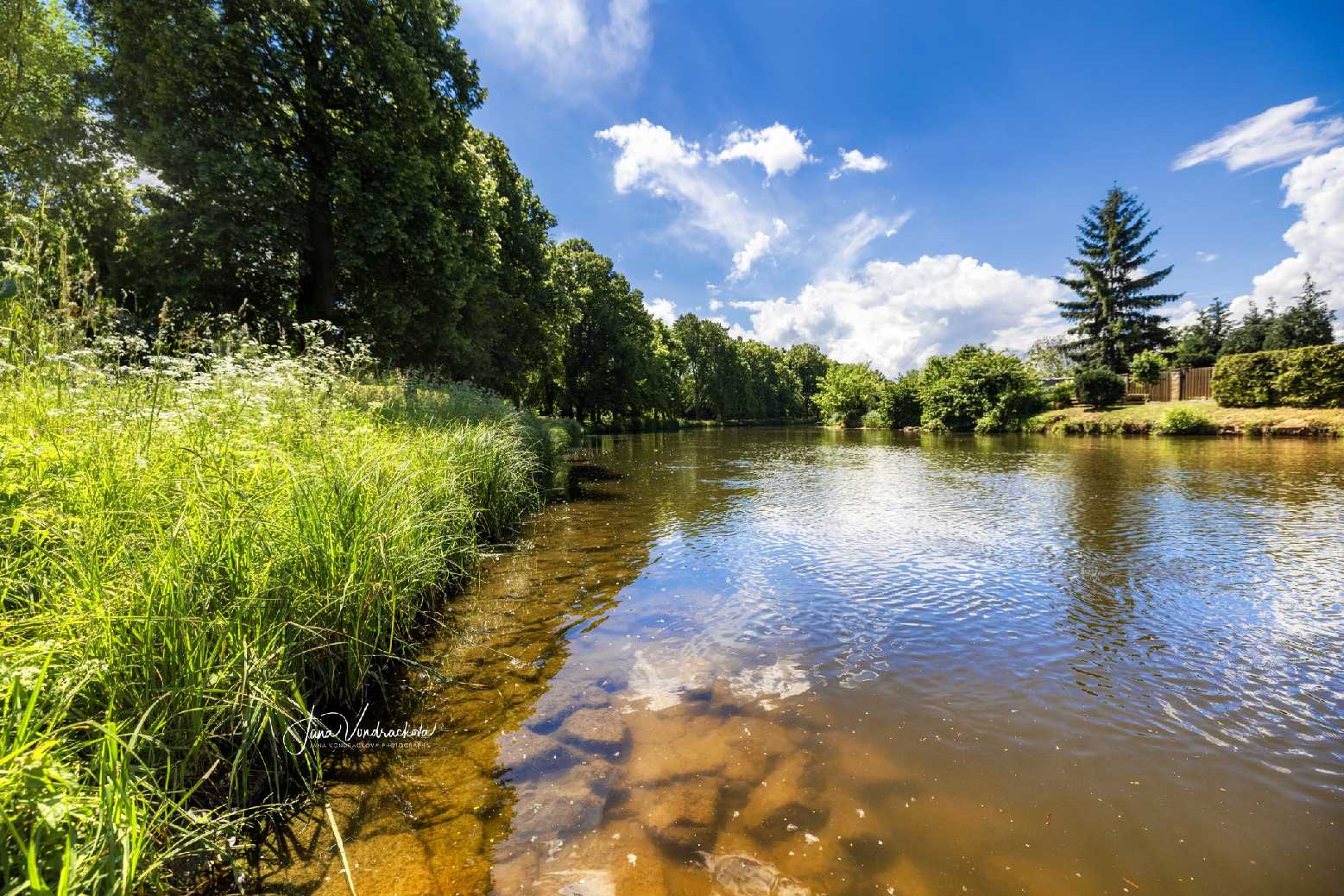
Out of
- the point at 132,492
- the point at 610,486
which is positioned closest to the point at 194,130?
the point at 610,486

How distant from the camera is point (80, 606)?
2.22 metres

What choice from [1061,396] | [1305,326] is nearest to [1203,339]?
[1305,326]

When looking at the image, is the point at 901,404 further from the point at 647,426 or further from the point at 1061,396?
the point at 647,426

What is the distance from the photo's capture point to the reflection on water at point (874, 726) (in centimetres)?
247

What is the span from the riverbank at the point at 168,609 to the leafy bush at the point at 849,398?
2411 inches

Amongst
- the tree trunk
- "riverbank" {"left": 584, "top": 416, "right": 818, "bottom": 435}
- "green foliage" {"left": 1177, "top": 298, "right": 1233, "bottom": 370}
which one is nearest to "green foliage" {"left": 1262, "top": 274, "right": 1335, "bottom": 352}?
"green foliage" {"left": 1177, "top": 298, "right": 1233, "bottom": 370}

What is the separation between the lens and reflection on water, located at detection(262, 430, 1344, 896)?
247 cm

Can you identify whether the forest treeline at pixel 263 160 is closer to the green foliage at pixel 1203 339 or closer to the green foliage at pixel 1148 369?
the green foliage at pixel 1148 369

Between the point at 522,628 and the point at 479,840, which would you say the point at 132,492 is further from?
the point at 522,628

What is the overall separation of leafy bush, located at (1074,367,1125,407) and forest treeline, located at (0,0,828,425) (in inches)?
1503

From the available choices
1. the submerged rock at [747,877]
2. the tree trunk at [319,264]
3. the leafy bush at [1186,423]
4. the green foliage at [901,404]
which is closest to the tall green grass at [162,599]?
the submerged rock at [747,877]

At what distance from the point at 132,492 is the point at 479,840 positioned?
8.83 ft

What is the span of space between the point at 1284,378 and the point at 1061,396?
12.9 metres

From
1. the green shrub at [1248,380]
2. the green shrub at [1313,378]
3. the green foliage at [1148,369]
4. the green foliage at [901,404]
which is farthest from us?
the green foliage at [901,404]
